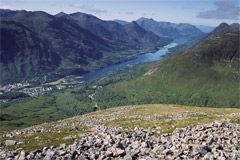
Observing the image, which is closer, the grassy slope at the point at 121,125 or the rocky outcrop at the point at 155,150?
the rocky outcrop at the point at 155,150

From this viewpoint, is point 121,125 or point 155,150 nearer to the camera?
point 155,150

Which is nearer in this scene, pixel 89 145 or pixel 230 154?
pixel 230 154

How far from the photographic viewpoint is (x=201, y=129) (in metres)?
29.0

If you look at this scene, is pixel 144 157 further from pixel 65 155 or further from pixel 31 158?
pixel 31 158

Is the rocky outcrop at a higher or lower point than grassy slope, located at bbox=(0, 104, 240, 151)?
higher

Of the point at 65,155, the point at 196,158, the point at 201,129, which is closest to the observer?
the point at 196,158

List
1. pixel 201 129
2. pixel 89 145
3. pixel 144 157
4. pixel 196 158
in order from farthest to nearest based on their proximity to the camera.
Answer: pixel 201 129 < pixel 89 145 < pixel 144 157 < pixel 196 158

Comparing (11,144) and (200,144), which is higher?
(200,144)

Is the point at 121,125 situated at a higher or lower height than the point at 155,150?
lower

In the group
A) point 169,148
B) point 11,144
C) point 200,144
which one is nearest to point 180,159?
point 169,148

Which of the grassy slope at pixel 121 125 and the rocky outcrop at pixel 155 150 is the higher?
the rocky outcrop at pixel 155 150

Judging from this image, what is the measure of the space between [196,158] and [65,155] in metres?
14.0

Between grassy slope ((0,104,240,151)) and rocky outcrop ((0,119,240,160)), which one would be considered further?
grassy slope ((0,104,240,151))

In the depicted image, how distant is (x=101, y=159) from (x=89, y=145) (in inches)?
183
